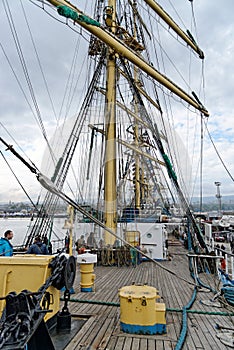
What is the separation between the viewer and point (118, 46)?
8633 millimetres

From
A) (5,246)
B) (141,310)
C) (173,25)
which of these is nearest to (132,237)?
(5,246)

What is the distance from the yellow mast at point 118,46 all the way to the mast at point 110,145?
261 centimetres

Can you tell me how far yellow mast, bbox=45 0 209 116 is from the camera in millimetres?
6476

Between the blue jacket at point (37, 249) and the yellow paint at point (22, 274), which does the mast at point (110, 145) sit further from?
the yellow paint at point (22, 274)

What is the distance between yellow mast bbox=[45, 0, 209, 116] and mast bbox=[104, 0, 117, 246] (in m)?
2.61

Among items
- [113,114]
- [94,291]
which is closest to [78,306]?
[94,291]

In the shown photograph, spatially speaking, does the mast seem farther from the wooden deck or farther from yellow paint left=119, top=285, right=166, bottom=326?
yellow paint left=119, top=285, right=166, bottom=326

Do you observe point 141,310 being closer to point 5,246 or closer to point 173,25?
point 5,246

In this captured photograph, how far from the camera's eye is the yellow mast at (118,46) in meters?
6.48

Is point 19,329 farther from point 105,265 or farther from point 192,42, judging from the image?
point 192,42

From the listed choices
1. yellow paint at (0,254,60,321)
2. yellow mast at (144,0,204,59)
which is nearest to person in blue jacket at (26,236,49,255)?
yellow paint at (0,254,60,321)

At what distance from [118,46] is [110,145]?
13.8 feet

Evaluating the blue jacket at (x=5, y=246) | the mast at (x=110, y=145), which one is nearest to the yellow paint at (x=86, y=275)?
the blue jacket at (x=5, y=246)

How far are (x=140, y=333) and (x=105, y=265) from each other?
6.35 m
